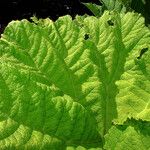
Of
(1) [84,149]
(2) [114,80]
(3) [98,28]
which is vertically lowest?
(1) [84,149]

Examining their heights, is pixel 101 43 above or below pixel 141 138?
above

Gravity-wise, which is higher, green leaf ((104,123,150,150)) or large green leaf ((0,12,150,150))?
large green leaf ((0,12,150,150))

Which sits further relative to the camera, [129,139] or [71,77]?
[71,77]

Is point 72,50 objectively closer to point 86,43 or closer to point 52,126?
point 86,43

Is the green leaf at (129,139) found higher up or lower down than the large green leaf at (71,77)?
lower down

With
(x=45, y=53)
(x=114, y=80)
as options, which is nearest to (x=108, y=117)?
(x=114, y=80)

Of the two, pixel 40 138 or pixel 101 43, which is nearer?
pixel 40 138
